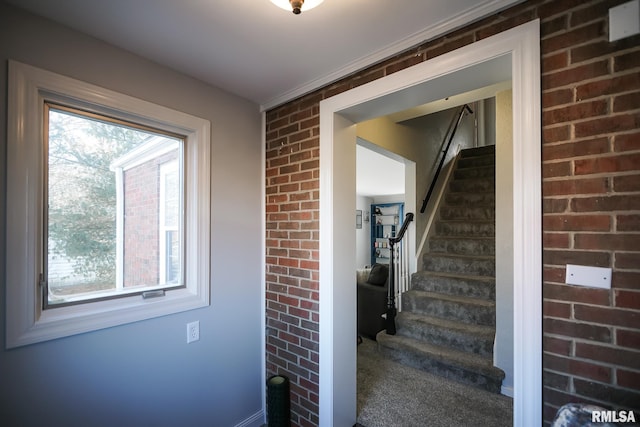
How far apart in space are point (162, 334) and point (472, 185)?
4167 mm

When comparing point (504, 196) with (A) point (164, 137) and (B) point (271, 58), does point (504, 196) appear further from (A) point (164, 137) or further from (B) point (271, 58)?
(A) point (164, 137)

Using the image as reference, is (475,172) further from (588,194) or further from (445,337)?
(588,194)

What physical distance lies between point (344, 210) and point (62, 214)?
4.98 feet

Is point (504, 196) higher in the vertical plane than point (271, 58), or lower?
lower

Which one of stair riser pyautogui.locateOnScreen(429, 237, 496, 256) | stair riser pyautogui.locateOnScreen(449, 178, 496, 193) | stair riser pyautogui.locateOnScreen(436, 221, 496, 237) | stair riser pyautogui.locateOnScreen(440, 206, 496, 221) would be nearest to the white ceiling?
stair riser pyautogui.locateOnScreen(429, 237, 496, 256)

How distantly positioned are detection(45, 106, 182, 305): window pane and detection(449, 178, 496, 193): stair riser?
12.7ft

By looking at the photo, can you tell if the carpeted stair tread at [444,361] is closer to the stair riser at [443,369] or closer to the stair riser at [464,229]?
the stair riser at [443,369]

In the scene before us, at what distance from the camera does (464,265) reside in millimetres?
3232

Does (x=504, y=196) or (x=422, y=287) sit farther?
(x=422, y=287)

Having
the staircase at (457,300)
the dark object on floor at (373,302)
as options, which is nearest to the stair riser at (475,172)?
the staircase at (457,300)

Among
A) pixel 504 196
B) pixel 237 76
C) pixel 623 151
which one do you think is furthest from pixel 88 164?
pixel 504 196

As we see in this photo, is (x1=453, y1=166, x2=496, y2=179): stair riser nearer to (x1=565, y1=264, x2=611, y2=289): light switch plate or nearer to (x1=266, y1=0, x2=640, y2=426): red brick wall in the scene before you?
(x1=266, y1=0, x2=640, y2=426): red brick wall

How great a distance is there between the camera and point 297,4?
1014mm

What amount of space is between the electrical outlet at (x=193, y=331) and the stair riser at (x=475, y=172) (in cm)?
409
